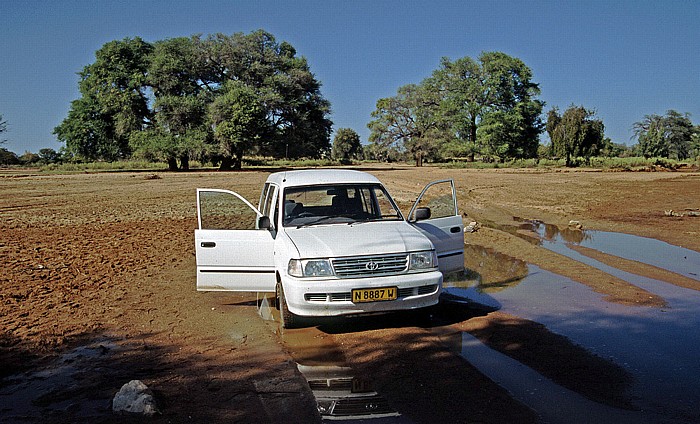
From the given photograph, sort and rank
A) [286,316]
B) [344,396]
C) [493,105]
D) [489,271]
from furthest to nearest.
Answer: [493,105] < [489,271] < [286,316] < [344,396]

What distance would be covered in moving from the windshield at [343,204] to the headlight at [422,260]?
126 centimetres

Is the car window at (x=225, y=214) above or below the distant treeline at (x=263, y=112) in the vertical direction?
below

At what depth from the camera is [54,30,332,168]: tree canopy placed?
51719 millimetres

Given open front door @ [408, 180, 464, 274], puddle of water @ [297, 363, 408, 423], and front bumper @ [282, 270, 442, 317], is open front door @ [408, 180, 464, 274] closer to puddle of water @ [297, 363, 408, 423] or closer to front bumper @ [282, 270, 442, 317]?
front bumper @ [282, 270, 442, 317]

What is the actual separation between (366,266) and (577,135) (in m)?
63.3

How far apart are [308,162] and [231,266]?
215ft

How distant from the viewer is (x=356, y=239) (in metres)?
6.47

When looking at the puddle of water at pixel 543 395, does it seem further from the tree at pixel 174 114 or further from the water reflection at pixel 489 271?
the tree at pixel 174 114

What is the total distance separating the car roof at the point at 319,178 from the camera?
7.75 m

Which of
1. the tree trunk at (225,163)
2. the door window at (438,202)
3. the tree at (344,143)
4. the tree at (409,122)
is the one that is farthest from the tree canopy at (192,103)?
the tree at (344,143)

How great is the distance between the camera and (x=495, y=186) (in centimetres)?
3130

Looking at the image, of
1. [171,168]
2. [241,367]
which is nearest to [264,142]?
[171,168]

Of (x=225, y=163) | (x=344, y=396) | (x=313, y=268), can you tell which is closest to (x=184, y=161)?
(x=225, y=163)

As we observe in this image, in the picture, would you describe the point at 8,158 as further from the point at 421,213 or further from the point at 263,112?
the point at 421,213
